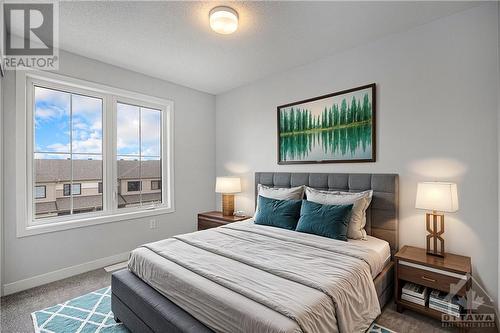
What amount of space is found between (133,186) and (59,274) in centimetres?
134

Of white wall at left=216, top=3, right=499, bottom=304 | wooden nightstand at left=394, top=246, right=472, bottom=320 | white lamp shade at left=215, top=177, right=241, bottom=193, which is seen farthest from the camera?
white lamp shade at left=215, top=177, right=241, bottom=193

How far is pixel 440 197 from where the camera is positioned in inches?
81.2

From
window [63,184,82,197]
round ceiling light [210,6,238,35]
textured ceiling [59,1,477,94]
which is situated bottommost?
window [63,184,82,197]

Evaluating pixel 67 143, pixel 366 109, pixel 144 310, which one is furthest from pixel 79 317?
pixel 366 109

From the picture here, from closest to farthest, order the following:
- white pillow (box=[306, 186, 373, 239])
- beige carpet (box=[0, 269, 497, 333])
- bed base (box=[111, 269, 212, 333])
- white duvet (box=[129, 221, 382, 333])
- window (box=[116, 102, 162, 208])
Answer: white duvet (box=[129, 221, 382, 333])
bed base (box=[111, 269, 212, 333])
beige carpet (box=[0, 269, 497, 333])
white pillow (box=[306, 186, 373, 239])
window (box=[116, 102, 162, 208])

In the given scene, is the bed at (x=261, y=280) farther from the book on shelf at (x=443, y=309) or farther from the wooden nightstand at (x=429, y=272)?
the book on shelf at (x=443, y=309)

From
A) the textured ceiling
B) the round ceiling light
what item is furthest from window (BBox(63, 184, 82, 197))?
the round ceiling light

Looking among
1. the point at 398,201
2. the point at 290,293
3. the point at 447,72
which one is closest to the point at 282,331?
the point at 290,293

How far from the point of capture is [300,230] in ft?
8.53

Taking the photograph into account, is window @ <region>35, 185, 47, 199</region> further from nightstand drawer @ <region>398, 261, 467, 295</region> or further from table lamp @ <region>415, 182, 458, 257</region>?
table lamp @ <region>415, 182, 458, 257</region>

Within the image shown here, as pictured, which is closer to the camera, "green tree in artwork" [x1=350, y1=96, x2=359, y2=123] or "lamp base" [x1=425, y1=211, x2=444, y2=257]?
"lamp base" [x1=425, y1=211, x2=444, y2=257]

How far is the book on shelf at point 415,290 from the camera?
2.08m

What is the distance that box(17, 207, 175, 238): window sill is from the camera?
271cm

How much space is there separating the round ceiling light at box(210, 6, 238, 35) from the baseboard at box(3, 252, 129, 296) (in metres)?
3.13
